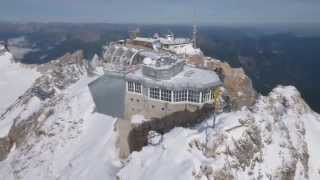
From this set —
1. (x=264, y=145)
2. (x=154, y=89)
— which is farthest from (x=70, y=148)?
(x=264, y=145)

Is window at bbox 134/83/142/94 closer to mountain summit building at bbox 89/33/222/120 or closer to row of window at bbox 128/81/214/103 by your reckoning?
mountain summit building at bbox 89/33/222/120

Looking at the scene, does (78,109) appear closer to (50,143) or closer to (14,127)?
(50,143)

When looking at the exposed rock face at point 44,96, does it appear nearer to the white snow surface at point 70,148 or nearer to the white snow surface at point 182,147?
the white snow surface at point 182,147

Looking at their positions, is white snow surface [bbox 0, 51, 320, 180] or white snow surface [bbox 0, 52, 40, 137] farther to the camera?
white snow surface [bbox 0, 52, 40, 137]

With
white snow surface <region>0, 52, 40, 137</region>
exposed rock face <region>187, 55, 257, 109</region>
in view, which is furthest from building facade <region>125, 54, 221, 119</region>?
white snow surface <region>0, 52, 40, 137</region>

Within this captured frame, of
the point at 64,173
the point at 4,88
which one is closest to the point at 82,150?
the point at 64,173

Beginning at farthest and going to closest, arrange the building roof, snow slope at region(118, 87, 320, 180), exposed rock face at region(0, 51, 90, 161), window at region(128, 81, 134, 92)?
exposed rock face at region(0, 51, 90, 161) → window at region(128, 81, 134, 92) → the building roof → snow slope at region(118, 87, 320, 180)

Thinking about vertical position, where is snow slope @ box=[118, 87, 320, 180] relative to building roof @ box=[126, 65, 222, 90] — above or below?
below
